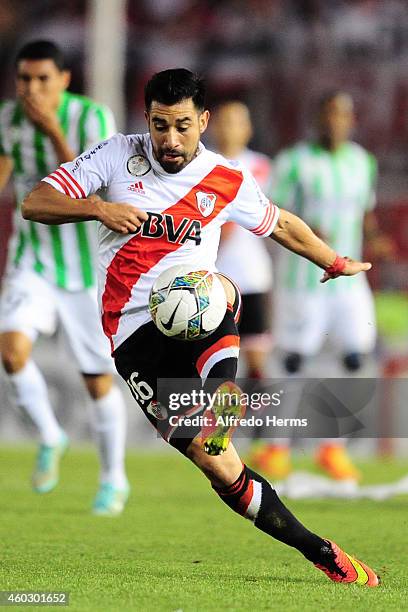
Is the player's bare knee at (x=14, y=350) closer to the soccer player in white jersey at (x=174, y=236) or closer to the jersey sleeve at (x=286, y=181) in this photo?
the soccer player in white jersey at (x=174, y=236)

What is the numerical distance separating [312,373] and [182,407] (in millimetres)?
6984

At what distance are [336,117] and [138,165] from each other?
4307 mm

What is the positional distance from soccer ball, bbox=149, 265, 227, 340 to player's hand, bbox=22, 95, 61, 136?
6.95ft

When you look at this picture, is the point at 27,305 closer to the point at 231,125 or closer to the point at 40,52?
the point at 40,52

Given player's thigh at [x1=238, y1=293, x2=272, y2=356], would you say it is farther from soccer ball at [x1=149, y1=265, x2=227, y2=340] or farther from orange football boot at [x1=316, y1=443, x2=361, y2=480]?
soccer ball at [x1=149, y1=265, x2=227, y2=340]

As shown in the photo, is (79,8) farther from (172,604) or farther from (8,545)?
(172,604)

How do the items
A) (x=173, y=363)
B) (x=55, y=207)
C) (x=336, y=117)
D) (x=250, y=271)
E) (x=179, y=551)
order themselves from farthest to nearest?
(x=250, y=271) → (x=336, y=117) → (x=179, y=551) → (x=173, y=363) → (x=55, y=207)

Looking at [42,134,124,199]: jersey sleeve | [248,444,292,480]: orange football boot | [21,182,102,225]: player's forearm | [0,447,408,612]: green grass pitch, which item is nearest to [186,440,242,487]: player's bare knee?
[0,447,408,612]: green grass pitch

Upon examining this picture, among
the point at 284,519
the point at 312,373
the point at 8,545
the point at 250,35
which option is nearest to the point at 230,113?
the point at 312,373

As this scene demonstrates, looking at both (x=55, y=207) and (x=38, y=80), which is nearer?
(x=55, y=207)

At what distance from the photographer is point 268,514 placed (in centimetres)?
509

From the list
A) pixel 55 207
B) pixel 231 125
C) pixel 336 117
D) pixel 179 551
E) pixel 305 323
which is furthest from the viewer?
pixel 305 323

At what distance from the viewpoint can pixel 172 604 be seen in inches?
179

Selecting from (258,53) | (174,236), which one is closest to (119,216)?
(174,236)
